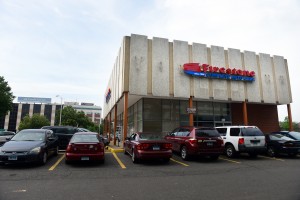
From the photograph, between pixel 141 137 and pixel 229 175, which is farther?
pixel 141 137

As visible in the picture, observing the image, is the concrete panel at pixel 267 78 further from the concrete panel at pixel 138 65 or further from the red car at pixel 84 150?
the red car at pixel 84 150

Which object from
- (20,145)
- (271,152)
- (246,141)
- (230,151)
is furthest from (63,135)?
(271,152)

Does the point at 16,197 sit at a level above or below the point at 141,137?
below

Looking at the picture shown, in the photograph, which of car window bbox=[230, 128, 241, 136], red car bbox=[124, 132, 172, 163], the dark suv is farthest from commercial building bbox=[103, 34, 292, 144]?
red car bbox=[124, 132, 172, 163]

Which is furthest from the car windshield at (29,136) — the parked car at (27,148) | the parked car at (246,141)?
the parked car at (246,141)

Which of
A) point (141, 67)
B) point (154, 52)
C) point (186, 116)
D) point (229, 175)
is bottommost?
point (229, 175)

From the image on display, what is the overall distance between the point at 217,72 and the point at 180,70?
3.65m

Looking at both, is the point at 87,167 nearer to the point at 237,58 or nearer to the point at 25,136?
the point at 25,136

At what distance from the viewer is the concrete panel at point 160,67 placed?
1795 cm

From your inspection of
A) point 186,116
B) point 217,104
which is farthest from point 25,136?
point 217,104

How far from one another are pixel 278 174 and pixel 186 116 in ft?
47.2

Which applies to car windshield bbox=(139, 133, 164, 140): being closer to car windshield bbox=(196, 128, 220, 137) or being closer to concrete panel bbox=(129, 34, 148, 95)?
car windshield bbox=(196, 128, 220, 137)

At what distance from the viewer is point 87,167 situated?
9094mm

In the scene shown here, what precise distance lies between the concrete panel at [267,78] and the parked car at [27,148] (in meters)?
19.8
